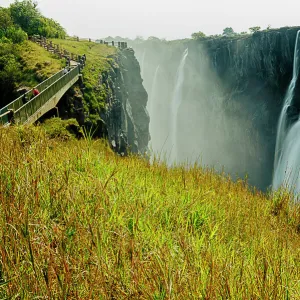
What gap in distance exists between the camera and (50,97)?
54.4ft

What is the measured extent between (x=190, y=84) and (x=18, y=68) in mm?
42670

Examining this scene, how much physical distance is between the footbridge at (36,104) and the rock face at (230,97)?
19666 mm

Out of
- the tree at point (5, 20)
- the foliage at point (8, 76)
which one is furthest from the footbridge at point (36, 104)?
the tree at point (5, 20)

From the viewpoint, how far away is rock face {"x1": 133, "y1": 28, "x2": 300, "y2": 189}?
145 ft

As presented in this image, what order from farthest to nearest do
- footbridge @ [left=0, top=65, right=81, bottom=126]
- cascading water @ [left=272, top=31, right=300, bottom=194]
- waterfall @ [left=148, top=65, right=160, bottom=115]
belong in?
waterfall @ [left=148, top=65, right=160, bottom=115], cascading water @ [left=272, top=31, right=300, bottom=194], footbridge @ [left=0, top=65, right=81, bottom=126]

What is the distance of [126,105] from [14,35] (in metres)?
14.4

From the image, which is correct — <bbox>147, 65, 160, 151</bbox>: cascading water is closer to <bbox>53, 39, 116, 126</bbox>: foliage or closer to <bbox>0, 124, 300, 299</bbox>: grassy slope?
<bbox>53, 39, 116, 126</bbox>: foliage

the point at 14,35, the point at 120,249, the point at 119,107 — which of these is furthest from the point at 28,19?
the point at 120,249

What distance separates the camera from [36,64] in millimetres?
24797

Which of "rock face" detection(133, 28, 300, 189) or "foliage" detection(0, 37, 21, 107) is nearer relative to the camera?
"foliage" detection(0, 37, 21, 107)

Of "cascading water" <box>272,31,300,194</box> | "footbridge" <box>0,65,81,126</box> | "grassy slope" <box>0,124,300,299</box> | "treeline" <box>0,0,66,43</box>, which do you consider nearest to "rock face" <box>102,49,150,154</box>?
"footbridge" <box>0,65,81,126</box>

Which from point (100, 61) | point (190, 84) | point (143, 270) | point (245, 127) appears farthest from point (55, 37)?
point (143, 270)

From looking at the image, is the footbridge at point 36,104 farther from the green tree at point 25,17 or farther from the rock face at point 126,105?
the green tree at point 25,17

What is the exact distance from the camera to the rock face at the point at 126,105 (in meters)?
30.0
